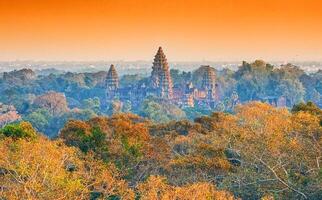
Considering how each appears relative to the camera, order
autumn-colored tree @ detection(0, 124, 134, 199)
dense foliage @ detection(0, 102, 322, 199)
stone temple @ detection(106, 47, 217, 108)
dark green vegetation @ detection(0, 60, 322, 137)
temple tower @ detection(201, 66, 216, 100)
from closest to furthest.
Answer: autumn-colored tree @ detection(0, 124, 134, 199)
dense foliage @ detection(0, 102, 322, 199)
dark green vegetation @ detection(0, 60, 322, 137)
stone temple @ detection(106, 47, 217, 108)
temple tower @ detection(201, 66, 216, 100)

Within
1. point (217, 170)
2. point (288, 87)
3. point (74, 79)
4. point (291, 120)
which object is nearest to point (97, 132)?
point (217, 170)

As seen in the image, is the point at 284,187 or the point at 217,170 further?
the point at 217,170

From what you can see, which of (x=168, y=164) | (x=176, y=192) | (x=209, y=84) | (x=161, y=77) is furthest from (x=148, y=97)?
(x=176, y=192)

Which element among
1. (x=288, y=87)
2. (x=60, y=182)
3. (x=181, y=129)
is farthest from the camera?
(x=288, y=87)

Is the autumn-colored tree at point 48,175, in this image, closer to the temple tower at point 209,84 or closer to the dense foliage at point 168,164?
the dense foliage at point 168,164

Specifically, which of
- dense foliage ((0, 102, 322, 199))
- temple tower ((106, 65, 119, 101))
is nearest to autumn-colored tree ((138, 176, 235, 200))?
dense foliage ((0, 102, 322, 199))

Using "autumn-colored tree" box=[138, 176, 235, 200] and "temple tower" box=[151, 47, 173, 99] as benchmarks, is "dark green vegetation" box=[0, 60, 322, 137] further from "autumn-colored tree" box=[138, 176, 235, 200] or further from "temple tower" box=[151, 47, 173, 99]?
"autumn-colored tree" box=[138, 176, 235, 200]

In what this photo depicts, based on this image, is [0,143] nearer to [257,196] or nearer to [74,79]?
[257,196]
